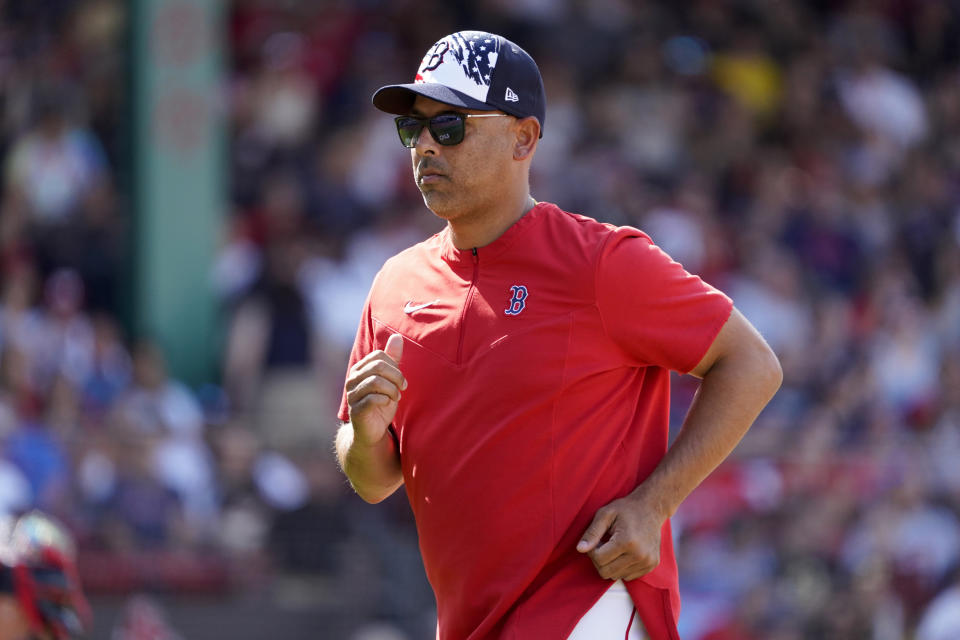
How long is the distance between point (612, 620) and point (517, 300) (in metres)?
0.80

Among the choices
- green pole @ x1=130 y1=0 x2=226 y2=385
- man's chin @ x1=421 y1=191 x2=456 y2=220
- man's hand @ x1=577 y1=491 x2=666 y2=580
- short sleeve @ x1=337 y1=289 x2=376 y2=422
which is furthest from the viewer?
green pole @ x1=130 y1=0 x2=226 y2=385

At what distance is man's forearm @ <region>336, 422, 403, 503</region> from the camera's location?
3.79 metres

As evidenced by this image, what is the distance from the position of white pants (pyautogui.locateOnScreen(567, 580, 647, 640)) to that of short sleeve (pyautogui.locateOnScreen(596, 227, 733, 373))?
571 millimetres

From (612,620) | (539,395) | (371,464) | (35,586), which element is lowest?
(35,586)

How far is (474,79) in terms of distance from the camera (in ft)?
12.1

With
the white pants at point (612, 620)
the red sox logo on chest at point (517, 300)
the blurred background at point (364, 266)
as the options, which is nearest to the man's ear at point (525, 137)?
the red sox logo on chest at point (517, 300)

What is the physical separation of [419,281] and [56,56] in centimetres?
969

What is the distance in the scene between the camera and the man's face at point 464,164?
3.71 meters

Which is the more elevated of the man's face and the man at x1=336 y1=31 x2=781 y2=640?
the man's face

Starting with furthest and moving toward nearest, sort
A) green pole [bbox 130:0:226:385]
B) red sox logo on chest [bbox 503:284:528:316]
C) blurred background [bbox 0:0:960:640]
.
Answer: green pole [bbox 130:0:226:385] < blurred background [bbox 0:0:960:640] < red sox logo on chest [bbox 503:284:528:316]

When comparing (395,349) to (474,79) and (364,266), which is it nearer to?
(474,79)

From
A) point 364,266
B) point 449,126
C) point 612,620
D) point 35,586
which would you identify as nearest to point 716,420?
point 612,620

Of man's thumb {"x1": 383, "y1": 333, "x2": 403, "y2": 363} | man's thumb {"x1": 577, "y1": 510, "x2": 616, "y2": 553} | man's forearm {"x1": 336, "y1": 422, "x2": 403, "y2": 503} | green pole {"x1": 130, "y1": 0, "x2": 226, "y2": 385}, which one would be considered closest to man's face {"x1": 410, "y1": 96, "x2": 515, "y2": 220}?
man's thumb {"x1": 383, "y1": 333, "x2": 403, "y2": 363}

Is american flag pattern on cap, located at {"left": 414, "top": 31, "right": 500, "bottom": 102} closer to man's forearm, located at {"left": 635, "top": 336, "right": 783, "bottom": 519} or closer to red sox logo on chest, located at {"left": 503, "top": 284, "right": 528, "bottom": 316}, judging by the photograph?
red sox logo on chest, located at {"left": 503, "top": 284, "right": 528, "bottom": 316}
